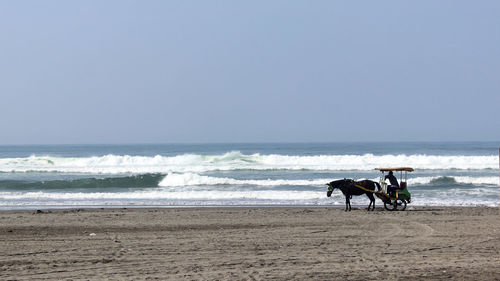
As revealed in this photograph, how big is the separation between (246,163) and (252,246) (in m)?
31.9

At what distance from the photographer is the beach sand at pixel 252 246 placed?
722cm

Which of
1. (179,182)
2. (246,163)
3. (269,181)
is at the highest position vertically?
(246,163)

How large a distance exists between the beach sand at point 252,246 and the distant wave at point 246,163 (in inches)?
841

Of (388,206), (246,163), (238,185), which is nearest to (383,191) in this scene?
(388,206)

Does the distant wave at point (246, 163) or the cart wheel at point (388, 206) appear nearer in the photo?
the cart wheel at point (388, 206)

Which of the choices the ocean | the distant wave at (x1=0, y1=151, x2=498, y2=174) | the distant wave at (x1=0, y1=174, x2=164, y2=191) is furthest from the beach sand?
the distant wave at (x1=0, y1=151, x2=498, y2=174)

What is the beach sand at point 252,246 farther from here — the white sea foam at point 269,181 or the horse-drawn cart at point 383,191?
the white sea foam at point 269,181

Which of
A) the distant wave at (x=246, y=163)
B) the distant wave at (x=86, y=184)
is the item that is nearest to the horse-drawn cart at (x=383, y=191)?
the distant wave at (x=86, y=184)

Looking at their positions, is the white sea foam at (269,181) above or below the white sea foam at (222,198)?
above

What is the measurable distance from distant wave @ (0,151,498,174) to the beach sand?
21.4 meters

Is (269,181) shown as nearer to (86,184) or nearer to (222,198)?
(222,198)

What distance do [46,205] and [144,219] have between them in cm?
624

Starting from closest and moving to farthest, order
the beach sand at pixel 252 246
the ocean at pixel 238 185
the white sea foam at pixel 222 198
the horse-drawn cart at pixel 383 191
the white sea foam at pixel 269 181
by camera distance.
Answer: the beach sand at pixel 252 246 → the horse-drawn cart at pixel 383 191 → the white sea foam at pixel 222 198 → the ocean at pixel 238 185 → the white sea foam at pixel 269 181

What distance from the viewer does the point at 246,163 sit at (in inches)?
1617
